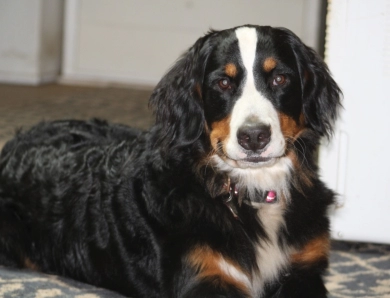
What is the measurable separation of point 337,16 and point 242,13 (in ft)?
18.8

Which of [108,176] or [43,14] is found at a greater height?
[43,14]

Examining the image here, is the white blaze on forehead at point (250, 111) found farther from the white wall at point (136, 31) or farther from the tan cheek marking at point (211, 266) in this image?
the white wall at point (136, 31)

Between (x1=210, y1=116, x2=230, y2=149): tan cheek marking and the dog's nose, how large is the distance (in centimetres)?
8

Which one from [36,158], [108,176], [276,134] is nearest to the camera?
[276,134]

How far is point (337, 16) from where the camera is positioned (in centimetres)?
299

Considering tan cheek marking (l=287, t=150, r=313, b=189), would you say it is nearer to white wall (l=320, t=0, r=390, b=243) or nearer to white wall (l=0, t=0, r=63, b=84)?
white wall (l=320, t=0, r=390, b=243)

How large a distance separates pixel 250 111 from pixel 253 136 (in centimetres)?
8

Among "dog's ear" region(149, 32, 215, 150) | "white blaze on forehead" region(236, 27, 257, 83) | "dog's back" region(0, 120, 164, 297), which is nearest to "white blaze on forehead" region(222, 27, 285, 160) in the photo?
"white blaze on forehead" region(236, 27, 257, 83)

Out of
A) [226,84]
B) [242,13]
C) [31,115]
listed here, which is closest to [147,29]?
[242,13]

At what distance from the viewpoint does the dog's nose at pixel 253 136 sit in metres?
2.17

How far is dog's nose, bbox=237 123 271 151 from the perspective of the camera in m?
2.17

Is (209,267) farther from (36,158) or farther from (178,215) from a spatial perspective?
(36,158)

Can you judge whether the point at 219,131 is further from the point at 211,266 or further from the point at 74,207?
the point at 74,207

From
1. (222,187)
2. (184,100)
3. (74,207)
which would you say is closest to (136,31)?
(74,207)
